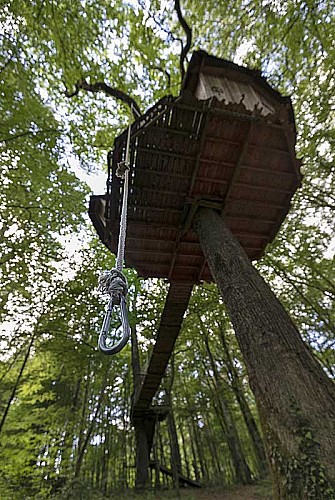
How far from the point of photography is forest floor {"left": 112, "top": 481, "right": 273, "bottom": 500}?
232 inches

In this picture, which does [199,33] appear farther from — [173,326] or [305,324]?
[305,324]

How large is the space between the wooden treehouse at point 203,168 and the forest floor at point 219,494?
5.42 meters

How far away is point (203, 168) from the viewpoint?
10.2ft

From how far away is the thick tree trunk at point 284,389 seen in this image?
3.61 feet

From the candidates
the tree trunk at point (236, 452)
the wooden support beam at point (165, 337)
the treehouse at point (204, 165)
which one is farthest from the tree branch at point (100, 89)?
the tree trunk at point (236, 452)

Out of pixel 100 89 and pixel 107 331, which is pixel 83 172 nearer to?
pixel 100 89

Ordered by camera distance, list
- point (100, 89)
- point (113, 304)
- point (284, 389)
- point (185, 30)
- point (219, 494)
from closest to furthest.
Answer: point (113, 304) → point (284, 389) → point (185, 30) → point (100, 89) → point (219, 494)

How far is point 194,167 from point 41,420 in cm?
660

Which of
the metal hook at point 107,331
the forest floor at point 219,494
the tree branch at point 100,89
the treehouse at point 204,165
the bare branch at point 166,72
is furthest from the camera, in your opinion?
the bare branch at point 166,72

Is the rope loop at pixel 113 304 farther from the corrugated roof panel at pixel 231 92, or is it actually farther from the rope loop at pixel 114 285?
the corrugated roof panel at pixel 231 92

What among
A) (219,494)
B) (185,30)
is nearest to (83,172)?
(185,30)

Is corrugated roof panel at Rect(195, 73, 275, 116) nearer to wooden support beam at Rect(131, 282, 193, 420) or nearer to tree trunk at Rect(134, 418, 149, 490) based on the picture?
wooden support beam at Rect(131, 282, 193, 420)

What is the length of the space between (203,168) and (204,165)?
4 cm

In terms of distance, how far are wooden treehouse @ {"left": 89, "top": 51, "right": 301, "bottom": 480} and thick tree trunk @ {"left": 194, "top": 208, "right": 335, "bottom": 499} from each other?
125 cm
